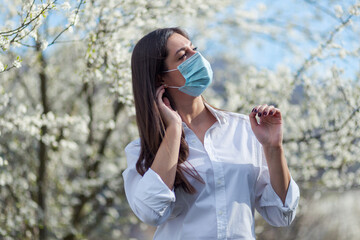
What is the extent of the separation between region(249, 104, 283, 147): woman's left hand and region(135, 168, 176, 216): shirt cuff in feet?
1.52

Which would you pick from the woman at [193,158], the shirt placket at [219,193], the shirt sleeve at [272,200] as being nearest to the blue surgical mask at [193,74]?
the woman at [193,158]

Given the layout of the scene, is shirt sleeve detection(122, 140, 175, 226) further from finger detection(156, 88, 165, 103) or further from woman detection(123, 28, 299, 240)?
finger detection(156, 88, 165, 103)

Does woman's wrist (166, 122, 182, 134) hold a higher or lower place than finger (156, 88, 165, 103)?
lower

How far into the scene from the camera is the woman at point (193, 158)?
1.85 metres

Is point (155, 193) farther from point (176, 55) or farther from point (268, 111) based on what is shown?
point (176, 55)

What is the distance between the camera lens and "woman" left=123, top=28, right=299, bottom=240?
73.0 inches

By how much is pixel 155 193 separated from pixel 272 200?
54 cm

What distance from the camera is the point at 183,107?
2.16 meters

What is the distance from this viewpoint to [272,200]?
1.97 m

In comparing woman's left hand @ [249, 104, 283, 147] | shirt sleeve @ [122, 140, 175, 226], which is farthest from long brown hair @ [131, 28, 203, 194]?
woman's left hand @ [249, 104, 283, 147]

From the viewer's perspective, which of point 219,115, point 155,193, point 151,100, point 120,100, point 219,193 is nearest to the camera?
point 155,193

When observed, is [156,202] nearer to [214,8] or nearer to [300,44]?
[214,8]

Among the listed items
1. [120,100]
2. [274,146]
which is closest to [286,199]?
[274,146]

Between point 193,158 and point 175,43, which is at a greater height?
point 175,43
